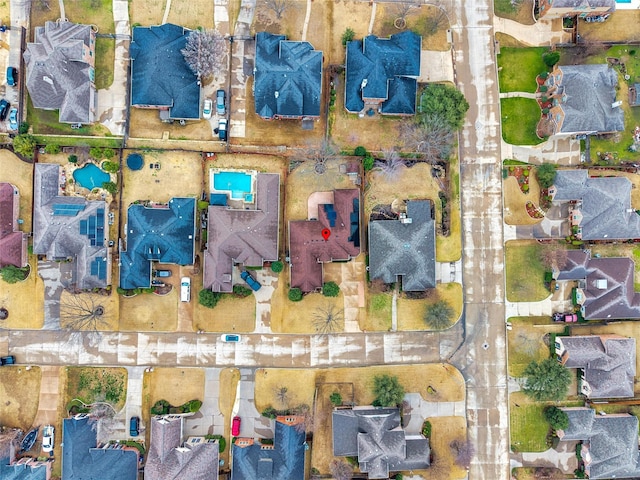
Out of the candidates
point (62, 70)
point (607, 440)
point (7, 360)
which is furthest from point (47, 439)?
point (607, 440)

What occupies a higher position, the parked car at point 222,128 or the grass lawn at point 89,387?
the parked car at point 222,128

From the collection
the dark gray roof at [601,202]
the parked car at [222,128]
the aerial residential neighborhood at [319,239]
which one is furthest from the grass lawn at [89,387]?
the dark gray roof at [601,202]

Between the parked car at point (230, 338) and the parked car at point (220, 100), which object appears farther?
the parked car at point (230, 338)

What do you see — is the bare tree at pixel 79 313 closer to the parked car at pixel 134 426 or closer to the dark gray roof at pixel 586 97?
the parked car at pixel 134 426

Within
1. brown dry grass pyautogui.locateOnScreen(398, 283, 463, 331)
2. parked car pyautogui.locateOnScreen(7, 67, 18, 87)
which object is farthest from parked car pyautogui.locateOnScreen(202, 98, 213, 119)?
brown dry grass pyautogui.locateOnScreen(398, 283, 463, 331)

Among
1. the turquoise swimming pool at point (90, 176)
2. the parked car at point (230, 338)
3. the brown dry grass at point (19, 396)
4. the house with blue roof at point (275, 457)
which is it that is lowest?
the house with blue roof at point (275, 457)

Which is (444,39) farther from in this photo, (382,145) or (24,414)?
(24,414)

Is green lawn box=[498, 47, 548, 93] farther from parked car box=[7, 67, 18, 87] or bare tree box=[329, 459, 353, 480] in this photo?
parked car box=[7, 67, 18, 87]
